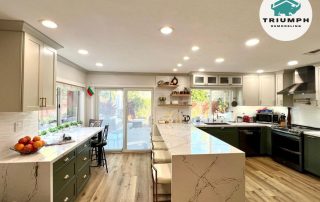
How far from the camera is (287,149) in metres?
4.09

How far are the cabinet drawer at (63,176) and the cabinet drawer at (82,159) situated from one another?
0.63 feet

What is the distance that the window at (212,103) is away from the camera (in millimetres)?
5527

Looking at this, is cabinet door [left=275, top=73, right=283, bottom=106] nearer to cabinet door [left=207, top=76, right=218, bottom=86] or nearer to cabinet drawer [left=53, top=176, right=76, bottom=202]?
cabinet door [left=207, top=76, right=218, bottom=86]

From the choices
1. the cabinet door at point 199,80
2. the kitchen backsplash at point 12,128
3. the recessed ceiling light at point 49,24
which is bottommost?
the kitchen backsplash at point 12,128

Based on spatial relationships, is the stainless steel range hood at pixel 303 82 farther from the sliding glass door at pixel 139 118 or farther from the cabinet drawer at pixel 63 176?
the cabinet drawer at pixel 63 176

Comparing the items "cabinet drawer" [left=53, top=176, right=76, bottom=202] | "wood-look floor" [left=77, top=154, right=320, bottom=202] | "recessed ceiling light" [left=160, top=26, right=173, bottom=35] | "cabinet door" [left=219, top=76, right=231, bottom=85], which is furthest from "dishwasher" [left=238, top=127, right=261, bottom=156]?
"cabinet drawer" [left=53, top=176, right=76, bottom=202]

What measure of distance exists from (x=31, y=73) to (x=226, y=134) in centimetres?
451

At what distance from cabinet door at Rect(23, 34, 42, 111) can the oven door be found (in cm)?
489

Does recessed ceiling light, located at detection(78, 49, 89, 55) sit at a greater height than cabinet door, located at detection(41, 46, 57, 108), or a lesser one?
greater

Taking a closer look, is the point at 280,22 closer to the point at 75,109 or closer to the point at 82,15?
the point at 82,15

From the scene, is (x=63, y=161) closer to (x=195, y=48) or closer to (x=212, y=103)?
(x=195, y=48)

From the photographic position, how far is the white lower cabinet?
5.07m

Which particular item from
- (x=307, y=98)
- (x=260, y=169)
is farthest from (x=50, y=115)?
(x=307, y=98)

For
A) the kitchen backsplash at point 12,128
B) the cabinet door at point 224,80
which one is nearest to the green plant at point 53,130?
the kitchen backsplash at point 12,128
